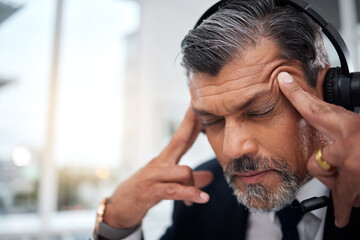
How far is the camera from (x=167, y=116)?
4078 mm

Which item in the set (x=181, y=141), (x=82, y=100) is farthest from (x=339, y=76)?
(x=82, y=100)

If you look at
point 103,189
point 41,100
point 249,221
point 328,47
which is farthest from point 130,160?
point 328,47

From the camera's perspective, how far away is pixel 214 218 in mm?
1263

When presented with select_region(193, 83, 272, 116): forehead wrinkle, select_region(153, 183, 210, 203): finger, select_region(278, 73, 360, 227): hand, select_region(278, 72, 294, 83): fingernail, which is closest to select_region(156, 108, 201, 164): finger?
select_region(153, 183, 210, 203): finger

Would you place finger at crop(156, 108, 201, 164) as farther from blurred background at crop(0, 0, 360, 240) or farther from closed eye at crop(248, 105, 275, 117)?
blurred background at crop(0, 0, 360, 240)

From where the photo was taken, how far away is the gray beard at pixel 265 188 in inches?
33.7

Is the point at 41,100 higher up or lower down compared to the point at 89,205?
higher up

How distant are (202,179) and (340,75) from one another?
0.65 m

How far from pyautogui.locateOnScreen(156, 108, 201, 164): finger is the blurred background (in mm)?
2462

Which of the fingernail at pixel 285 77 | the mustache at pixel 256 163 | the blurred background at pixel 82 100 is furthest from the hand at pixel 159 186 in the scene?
the blurred background at pixel 82 100

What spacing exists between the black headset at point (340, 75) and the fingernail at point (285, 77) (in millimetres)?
115

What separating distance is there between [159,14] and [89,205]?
2.45 meters

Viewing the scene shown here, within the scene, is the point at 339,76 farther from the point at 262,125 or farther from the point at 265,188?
the point at 265,188

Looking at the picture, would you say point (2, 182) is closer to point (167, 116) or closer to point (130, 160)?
point (130, 160)
